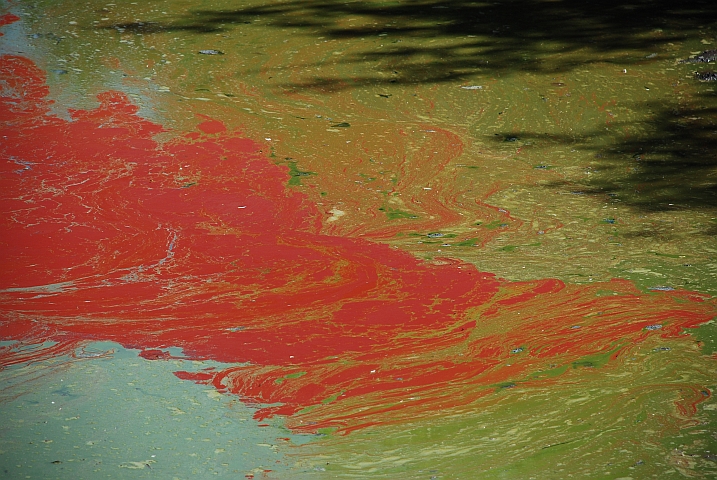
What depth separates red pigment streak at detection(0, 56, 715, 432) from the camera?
234cm

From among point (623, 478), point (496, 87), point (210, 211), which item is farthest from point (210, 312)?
point (496, 87)

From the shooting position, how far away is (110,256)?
9.93 ft

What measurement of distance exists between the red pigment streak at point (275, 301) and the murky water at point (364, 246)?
0.01m

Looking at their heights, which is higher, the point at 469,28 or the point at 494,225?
the point at 469,28

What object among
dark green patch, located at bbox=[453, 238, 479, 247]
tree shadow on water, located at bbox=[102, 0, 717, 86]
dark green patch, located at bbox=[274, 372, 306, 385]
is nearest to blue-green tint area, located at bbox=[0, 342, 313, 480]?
dark green patch, located at bbox=[274, 372, 306, 385]

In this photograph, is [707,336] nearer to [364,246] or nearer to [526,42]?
[364,246]

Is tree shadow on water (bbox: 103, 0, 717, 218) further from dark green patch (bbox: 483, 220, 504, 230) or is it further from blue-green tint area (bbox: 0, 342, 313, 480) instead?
blue-green tint area (bbox: 0, 342, 313, 480)

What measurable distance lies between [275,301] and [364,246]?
53cm

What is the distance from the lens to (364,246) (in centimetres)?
316

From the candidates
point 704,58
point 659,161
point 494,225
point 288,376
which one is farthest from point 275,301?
point 704,58

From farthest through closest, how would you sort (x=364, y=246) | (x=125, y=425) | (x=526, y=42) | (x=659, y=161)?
(x=526, y=42)
(x=659, y=161)
(x=364, y=246)
(x=125, y=425)

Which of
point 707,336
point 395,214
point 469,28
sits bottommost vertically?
point 707,336

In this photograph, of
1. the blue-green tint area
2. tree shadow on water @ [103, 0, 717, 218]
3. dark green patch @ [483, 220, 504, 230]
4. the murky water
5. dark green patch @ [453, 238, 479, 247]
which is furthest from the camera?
tree shadow on water @ [103, 0, 717, 218]

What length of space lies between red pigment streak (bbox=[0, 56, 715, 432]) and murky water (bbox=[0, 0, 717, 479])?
0.01 m
